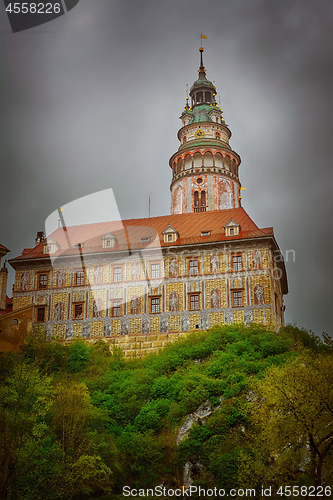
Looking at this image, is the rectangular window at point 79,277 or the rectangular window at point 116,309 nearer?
the rectangular window at point 116,309

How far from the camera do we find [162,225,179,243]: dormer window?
4475 cm

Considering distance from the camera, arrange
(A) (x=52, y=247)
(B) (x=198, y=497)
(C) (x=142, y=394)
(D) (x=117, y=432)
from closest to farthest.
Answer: (B) (x=198, y=497) → (D) (x=117, y=432) → (C) (x=142, y=394) → (A) (x=52, y=247)

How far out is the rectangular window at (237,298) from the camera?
4174 centimetres

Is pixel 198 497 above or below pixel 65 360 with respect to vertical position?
below

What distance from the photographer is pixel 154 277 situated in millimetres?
43625

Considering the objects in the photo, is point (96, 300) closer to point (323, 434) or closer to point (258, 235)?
point (258, 235)

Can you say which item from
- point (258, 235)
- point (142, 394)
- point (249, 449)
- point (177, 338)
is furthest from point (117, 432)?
point (258, 235)

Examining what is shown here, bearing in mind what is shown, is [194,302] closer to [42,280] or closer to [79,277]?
[79,277]

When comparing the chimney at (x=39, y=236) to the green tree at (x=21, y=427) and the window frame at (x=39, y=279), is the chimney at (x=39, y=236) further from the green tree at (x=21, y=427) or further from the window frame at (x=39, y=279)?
the green tree at (x=21, y=427)

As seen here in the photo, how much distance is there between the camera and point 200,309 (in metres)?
42.1

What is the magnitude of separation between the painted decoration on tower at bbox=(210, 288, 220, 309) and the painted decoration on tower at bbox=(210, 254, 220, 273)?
1.45 metres

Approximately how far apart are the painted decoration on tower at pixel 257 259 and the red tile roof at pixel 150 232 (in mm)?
1182

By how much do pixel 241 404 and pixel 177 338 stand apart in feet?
37.8

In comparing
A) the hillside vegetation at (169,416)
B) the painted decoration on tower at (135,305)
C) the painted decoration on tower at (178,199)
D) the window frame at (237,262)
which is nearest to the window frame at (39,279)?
the hillside vegetation at (169,416)
